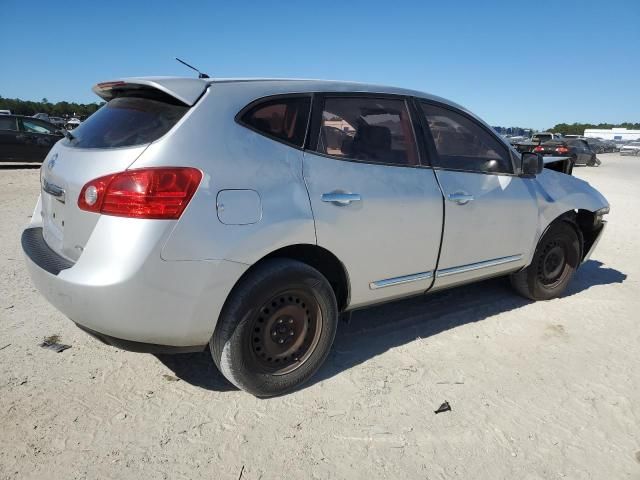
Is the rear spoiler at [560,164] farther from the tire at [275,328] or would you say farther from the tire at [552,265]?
the tire at [275,328]

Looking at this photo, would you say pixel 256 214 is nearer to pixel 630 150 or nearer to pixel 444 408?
pixel 444 408

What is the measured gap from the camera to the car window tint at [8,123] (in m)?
14.2

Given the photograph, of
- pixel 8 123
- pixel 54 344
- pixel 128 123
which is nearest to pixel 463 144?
pixel 128 123

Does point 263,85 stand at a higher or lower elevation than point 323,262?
higher

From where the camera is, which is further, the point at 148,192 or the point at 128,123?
the point at 128,123

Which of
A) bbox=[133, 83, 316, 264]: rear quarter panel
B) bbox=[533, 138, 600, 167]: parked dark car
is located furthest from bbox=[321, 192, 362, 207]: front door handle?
bbox=[533, 138, 600, 167]: parked dark car

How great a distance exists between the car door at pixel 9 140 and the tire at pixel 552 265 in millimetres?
14884

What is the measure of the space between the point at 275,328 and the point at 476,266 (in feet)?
5.81

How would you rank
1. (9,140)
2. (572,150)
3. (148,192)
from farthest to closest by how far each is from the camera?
1. (572,150)
2. (9,140)
3. (148,192)

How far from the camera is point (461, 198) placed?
3504mm

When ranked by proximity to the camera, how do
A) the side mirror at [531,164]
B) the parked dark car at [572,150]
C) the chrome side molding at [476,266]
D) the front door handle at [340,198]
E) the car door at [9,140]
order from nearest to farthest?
the front door handle at [340,198], the chrome side molding at [476,266], the side mirror at [531,164], the car door at [9,140], the parked dark car at [572,150]

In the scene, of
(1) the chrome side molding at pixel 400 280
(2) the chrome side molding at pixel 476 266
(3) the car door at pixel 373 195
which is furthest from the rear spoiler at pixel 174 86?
(2) the chrome side molding at pixel 476 266

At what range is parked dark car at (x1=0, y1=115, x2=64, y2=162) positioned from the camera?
46.6 feet

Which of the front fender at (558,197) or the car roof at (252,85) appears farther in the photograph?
the front fender at (558,197)
